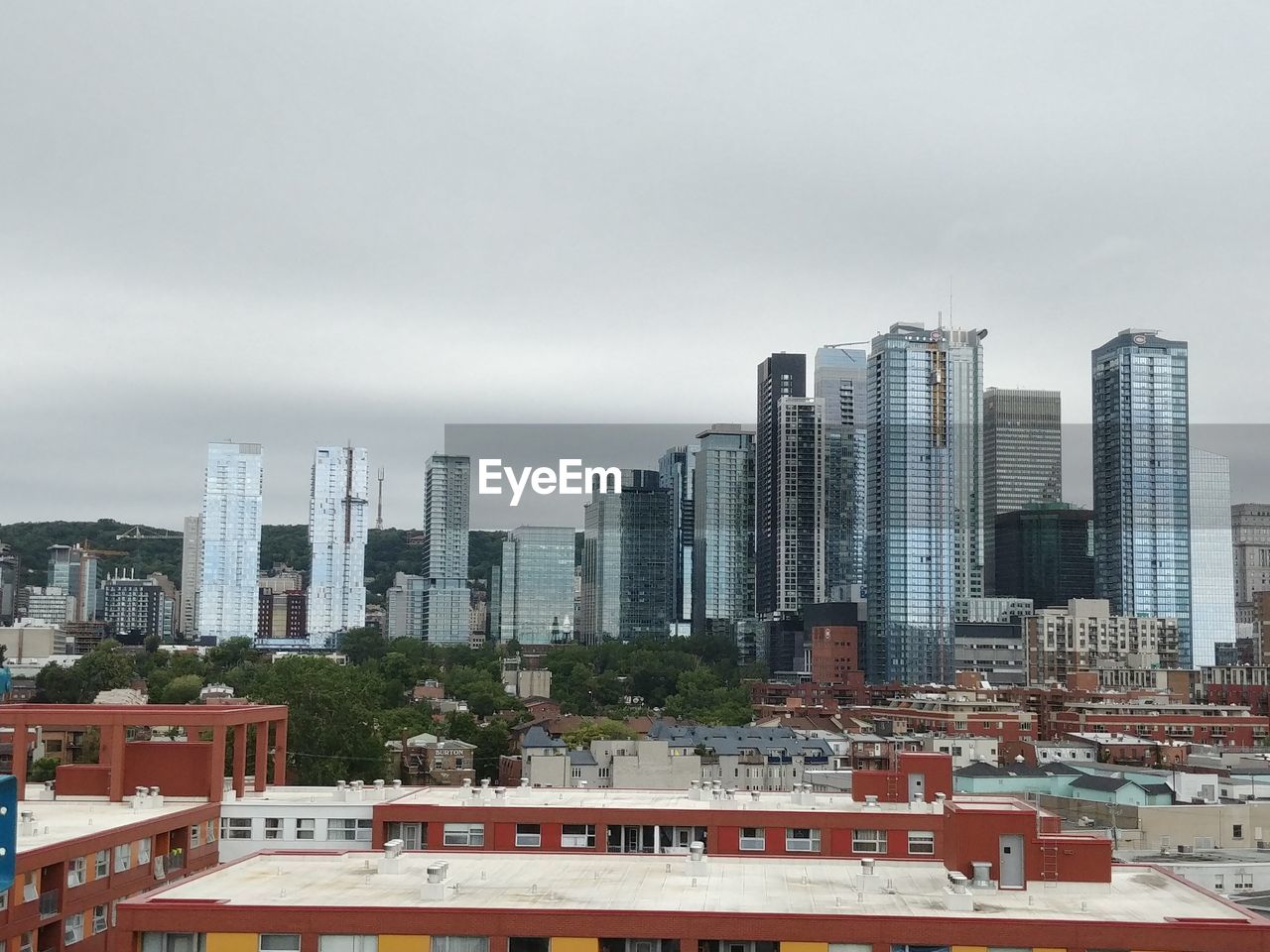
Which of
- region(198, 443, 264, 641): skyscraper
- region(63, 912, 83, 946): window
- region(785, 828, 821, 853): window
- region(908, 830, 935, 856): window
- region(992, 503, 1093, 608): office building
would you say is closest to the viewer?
region(63, 912, 83, 946): window

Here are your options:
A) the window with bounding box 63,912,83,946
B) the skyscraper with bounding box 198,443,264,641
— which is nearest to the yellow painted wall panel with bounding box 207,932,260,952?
the window with bounding box 63,912,83,946

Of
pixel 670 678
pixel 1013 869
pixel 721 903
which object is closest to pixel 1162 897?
pixel 1013 869

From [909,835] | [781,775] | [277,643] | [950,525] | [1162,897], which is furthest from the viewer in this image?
[277,643]

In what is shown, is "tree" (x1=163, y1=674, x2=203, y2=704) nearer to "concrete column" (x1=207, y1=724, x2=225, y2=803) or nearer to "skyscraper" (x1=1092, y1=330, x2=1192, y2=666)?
"concrete column" (x1=207, y1=724, x2=225, y2=803)

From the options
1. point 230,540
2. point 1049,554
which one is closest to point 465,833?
point 1049,554

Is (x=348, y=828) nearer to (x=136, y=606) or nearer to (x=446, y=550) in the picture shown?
(x=446, y=550)

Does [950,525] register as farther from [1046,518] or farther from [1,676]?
[1,676]
